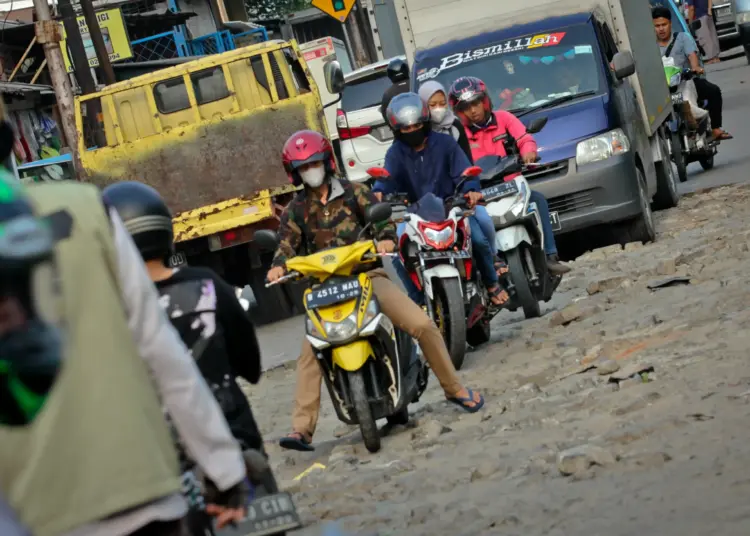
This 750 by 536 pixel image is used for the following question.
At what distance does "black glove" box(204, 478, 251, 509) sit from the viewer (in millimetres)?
3150

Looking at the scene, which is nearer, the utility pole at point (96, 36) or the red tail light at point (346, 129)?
the red tail light at point (346, 129)

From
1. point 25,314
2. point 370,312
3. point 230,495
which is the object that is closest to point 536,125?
point 370,312

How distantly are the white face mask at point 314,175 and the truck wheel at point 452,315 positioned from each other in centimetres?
166

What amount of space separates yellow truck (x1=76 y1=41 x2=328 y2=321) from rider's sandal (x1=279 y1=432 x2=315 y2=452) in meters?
7.80

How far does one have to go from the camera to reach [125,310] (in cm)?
287

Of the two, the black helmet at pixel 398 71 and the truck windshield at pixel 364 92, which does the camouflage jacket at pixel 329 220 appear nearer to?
the black helmet at pixel 398 71

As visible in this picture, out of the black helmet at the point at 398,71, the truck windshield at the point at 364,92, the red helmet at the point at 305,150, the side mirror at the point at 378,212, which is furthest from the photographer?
the truck windshield at the point at 364,92

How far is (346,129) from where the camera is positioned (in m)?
22.5

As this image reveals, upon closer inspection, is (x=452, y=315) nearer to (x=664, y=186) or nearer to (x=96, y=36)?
(x=664, y=186)

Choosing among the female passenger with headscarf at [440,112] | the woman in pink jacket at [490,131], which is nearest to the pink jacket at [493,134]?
the woman in pink jacket at [490,131]

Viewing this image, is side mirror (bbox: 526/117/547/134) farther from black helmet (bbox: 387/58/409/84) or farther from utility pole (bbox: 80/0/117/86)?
utility pole (bbox: 80/0/117/86)

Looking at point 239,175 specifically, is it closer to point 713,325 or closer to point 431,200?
point 431,200

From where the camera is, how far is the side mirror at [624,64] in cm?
1296

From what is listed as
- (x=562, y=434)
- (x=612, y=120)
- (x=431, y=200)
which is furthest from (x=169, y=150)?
(x=562, y=434)
